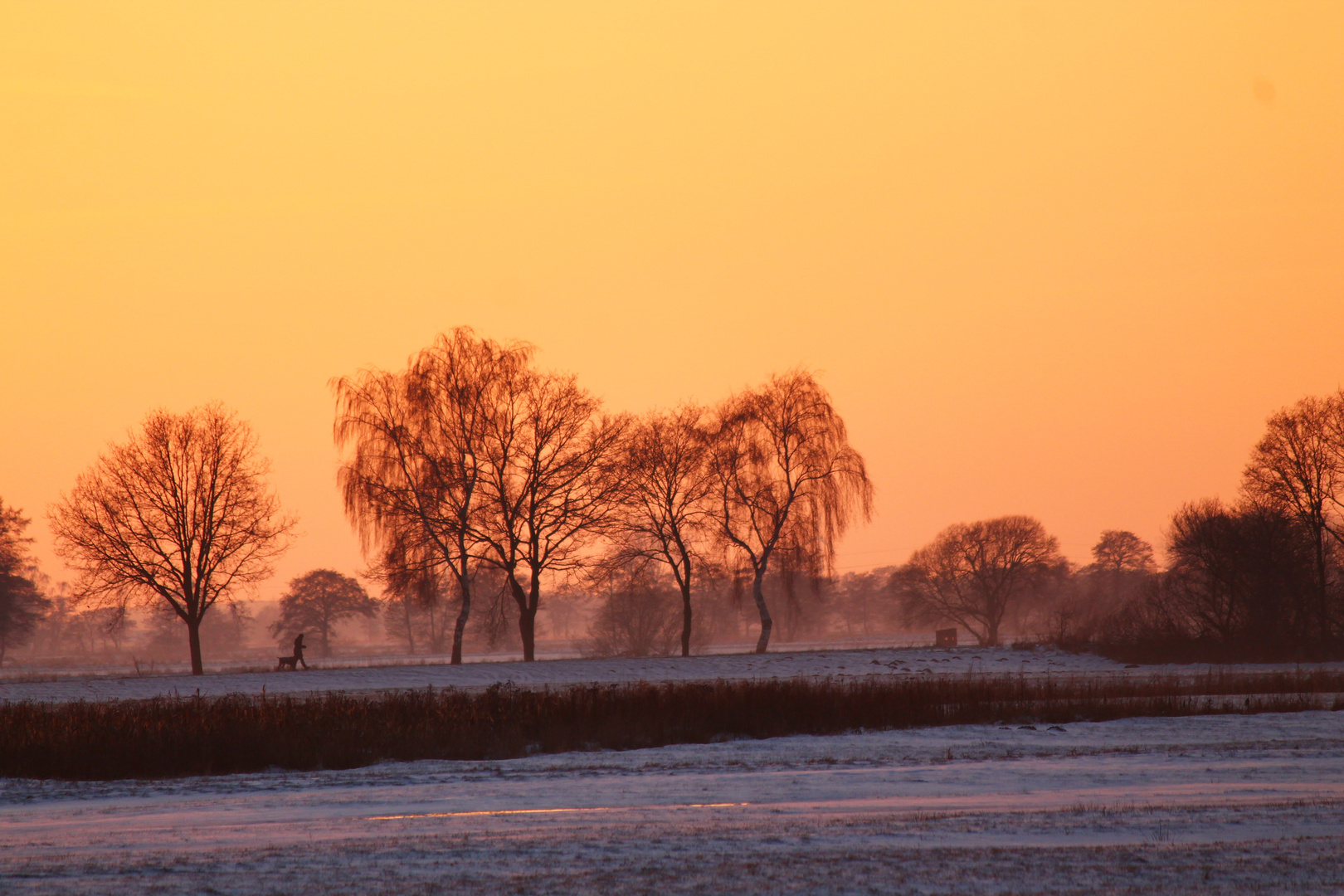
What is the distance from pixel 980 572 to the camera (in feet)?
291

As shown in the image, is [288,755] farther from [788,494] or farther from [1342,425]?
[1342,425]

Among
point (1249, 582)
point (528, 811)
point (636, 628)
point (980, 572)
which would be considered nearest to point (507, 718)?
point (528, 811)

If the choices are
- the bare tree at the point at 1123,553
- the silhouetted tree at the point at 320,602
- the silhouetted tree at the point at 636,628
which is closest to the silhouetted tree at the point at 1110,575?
the bare tree at the point at 1123,553

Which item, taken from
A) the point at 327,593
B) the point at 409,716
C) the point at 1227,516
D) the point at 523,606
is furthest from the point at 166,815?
the point at 327,593

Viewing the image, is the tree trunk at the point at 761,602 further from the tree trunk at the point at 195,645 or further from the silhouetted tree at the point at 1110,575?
the silhouetted tree at the point at 1110,575

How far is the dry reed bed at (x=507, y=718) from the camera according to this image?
16531mm

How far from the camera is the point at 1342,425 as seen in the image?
49281mm

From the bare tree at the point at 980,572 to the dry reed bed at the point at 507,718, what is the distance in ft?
203

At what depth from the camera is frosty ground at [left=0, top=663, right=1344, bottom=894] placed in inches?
303

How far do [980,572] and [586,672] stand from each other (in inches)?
2392

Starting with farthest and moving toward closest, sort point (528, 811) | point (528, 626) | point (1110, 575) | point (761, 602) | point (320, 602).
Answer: point (1110, 575), point (320, 602), point (761, 602), point (528, 626), point (528, 811)

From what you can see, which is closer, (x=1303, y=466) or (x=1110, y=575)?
(x=1303, y=466)

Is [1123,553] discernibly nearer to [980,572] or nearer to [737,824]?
[980,572]

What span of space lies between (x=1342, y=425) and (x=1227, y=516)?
28.1 ft
